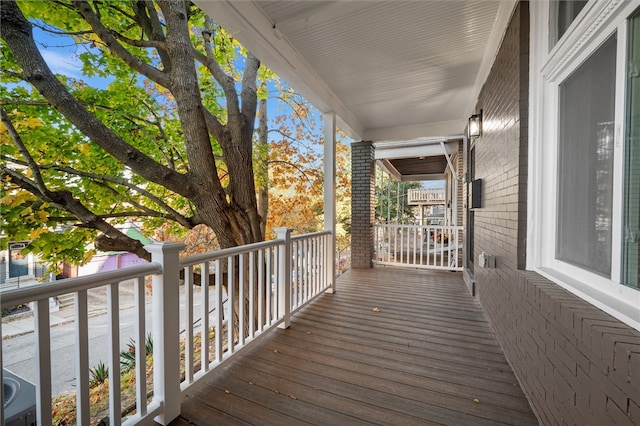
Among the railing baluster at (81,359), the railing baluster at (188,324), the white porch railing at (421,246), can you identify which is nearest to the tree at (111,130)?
the railing baluster at (188,324)

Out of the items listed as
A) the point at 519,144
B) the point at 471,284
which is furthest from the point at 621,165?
the point at 471,284

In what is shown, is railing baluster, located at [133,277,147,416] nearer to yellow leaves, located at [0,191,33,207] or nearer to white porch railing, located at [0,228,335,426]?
white porch railing, located at [0,228,335,426]

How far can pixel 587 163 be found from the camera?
4.24 feet

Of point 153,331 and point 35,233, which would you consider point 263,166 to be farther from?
point 153,331

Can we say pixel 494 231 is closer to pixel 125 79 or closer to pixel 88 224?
pixel 88 224

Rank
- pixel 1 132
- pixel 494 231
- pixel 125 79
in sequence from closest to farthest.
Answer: pixel 494 231 < pixel 1 132 < pixel 125 79

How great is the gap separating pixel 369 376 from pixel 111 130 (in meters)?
4.46

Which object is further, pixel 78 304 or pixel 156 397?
pixel 156 397

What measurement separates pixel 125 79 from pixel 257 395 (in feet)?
18.0

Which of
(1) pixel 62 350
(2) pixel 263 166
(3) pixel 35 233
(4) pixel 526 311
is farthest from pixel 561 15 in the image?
(1) pixel 62 350

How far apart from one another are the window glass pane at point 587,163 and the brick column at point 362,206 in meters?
Answer: 3.94

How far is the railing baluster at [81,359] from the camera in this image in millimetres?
1212

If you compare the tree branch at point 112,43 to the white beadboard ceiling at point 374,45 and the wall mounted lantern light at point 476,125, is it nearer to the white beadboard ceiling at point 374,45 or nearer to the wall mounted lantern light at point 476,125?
the white beadboard ceiling at point 374,45

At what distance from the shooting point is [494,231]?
99.8 inches
